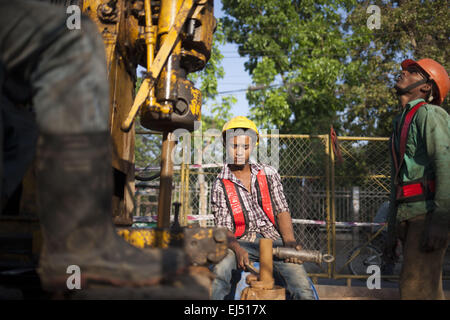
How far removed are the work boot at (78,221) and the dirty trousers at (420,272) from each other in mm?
2114

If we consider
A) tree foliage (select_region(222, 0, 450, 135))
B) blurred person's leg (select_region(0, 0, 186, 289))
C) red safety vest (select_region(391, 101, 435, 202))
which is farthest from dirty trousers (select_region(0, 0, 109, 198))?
tree foliage (select_region(222, 0, 450, 135))

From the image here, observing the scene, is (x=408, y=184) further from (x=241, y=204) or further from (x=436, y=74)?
(x=241, y=204)

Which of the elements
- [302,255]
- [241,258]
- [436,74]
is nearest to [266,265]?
[302,255]

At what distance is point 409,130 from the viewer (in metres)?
2.88

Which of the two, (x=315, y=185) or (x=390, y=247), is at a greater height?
(x=315, y=185)

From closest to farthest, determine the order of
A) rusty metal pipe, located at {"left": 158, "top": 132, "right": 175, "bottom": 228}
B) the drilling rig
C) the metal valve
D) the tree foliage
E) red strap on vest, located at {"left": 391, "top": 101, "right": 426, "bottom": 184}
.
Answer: the drilling rig < rusty metal pipe, located at {"left": 158, "top": 132, "right": 175, "bottom": 228} < the metal valve < red strap on vest, located at {"left": 391, "top": 101, "right": 426, "bottom": 184} < the tree foliage

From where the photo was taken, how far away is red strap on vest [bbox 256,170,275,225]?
11.8 ft

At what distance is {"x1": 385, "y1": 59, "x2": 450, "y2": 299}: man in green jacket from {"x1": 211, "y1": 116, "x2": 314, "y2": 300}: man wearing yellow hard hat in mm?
787

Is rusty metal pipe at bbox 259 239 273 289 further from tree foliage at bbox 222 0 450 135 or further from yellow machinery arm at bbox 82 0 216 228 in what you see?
tree foliage at bbox 222 0 450 135

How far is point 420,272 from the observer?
8.37ft

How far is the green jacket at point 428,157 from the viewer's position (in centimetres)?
252

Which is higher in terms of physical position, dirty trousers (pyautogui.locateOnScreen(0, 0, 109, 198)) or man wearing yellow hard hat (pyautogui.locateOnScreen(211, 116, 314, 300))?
dirty trousers (pyautogui.locateOnScreen(0, 0, 109, 198))

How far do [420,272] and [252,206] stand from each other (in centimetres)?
153
